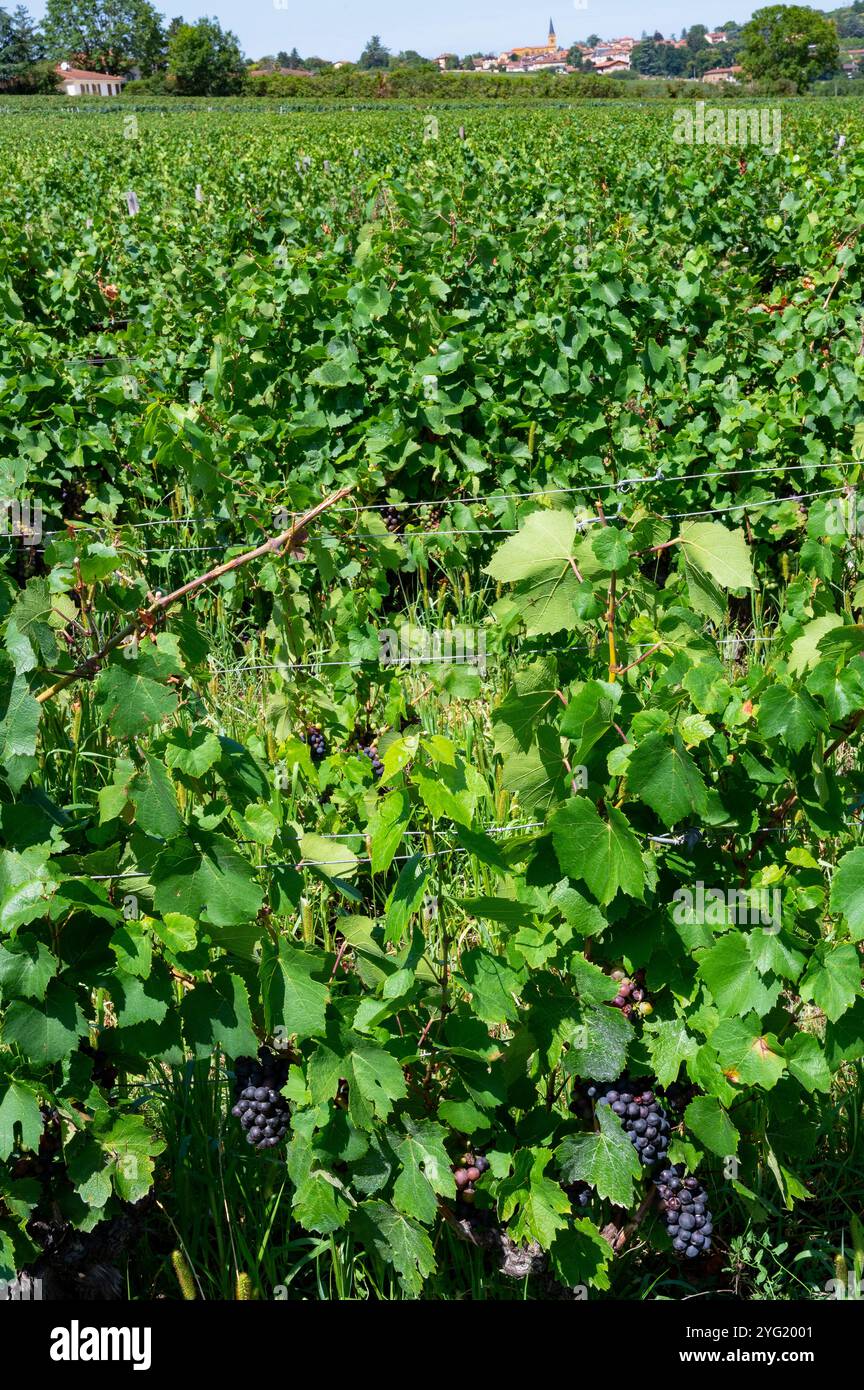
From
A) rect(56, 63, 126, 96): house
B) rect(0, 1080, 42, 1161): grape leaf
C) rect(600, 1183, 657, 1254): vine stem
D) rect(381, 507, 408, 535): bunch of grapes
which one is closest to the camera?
rect(0, 1080, 42, 1161): grape leaf

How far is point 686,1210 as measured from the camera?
6.58 feet

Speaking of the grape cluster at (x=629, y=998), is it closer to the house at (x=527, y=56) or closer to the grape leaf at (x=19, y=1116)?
the grape leaf at (x=19, y=1116)

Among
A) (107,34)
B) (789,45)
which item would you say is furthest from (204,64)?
(789,45)

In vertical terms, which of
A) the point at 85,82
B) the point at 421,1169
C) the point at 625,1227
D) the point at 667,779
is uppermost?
the point at 85,82

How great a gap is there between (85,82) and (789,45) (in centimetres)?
5624

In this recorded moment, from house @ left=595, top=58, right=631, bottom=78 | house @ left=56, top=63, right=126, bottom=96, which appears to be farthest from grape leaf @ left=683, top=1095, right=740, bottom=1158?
house @ left=595, top=58, right=631, bottom=78

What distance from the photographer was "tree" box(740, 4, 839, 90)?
79.7 metres

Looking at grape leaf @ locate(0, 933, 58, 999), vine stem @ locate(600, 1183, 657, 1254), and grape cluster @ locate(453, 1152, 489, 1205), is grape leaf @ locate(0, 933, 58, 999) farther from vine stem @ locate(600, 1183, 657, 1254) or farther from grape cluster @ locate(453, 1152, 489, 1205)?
vine stem @ locate(600, 1183, 657, 1254)

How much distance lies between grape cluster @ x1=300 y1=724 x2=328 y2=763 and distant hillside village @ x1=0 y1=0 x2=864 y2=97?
77.0 m

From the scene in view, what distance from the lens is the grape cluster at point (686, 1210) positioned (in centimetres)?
200

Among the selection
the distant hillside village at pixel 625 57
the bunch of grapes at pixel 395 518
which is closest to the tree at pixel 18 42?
the distant hillside village at pixel 625 57

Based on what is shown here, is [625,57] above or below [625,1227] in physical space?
above

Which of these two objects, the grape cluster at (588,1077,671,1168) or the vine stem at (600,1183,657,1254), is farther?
the vine stem at (600,1183,657,1254)

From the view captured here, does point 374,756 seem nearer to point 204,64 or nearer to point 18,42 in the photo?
point 204,64
